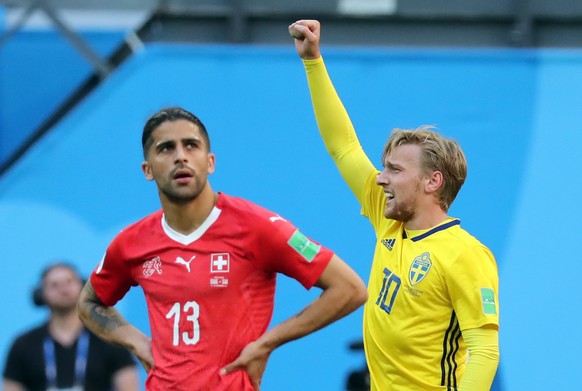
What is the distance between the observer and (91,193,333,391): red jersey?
13.5ft

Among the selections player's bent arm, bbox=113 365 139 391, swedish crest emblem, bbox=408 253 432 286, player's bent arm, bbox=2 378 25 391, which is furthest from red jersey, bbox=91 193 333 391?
player's bent arm, bbox=2 378 25 391

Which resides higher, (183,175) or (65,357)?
(183,175)

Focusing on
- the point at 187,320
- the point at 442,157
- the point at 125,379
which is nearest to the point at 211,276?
the point at 187,320

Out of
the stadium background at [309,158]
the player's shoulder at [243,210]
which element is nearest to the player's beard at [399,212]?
the player's shoulder at [243,210]

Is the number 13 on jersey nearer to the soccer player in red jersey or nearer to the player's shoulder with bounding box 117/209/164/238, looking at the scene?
the soccer player in red jersey

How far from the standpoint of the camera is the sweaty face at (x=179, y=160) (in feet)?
13.8

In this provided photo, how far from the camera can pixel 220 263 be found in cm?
417

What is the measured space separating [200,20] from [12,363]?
10.0ft

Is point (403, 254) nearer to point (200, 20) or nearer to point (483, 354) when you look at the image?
point (483, 354)

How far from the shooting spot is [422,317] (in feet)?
13.6

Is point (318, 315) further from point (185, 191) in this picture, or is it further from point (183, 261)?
point (185, 191)

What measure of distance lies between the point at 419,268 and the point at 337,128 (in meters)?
0.77

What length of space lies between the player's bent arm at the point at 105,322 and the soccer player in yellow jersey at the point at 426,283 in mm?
944

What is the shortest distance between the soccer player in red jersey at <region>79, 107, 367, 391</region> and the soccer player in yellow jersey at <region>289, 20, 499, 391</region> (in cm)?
18
